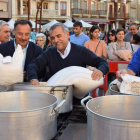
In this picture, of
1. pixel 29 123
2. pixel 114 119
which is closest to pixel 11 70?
pixel 29 123

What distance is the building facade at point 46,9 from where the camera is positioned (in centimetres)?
3275

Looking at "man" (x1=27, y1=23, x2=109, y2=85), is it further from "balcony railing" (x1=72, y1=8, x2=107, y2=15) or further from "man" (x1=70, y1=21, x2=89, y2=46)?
"balcony railing" (x1=72, y1=8, x2=107, y2=15)

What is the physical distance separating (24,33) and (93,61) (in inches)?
27.2

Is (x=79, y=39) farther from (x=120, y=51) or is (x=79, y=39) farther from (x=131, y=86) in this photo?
(x=131, y=86)

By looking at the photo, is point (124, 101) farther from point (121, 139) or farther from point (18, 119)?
point (18, 119)

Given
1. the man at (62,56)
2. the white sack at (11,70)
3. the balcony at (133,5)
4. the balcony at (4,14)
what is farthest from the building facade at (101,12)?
the white sack at (11,70)

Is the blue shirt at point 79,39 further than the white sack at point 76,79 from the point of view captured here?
Yes

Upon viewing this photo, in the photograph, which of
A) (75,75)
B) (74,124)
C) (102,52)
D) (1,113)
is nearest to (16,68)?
(75,75)

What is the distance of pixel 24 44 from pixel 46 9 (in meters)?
33.3

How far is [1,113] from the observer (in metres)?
1.03

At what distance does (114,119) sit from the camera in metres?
0.90

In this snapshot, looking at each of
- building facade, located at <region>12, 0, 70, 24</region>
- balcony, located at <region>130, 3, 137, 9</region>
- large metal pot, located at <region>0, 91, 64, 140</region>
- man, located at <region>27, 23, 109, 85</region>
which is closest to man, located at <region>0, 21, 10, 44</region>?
man, located at <region>27, 23, 109, 85</region>

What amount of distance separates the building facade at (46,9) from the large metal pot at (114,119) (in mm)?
32763

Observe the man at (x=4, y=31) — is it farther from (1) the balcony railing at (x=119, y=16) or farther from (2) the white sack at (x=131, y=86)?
(1) the balcony railing at (x=119, y=16)
